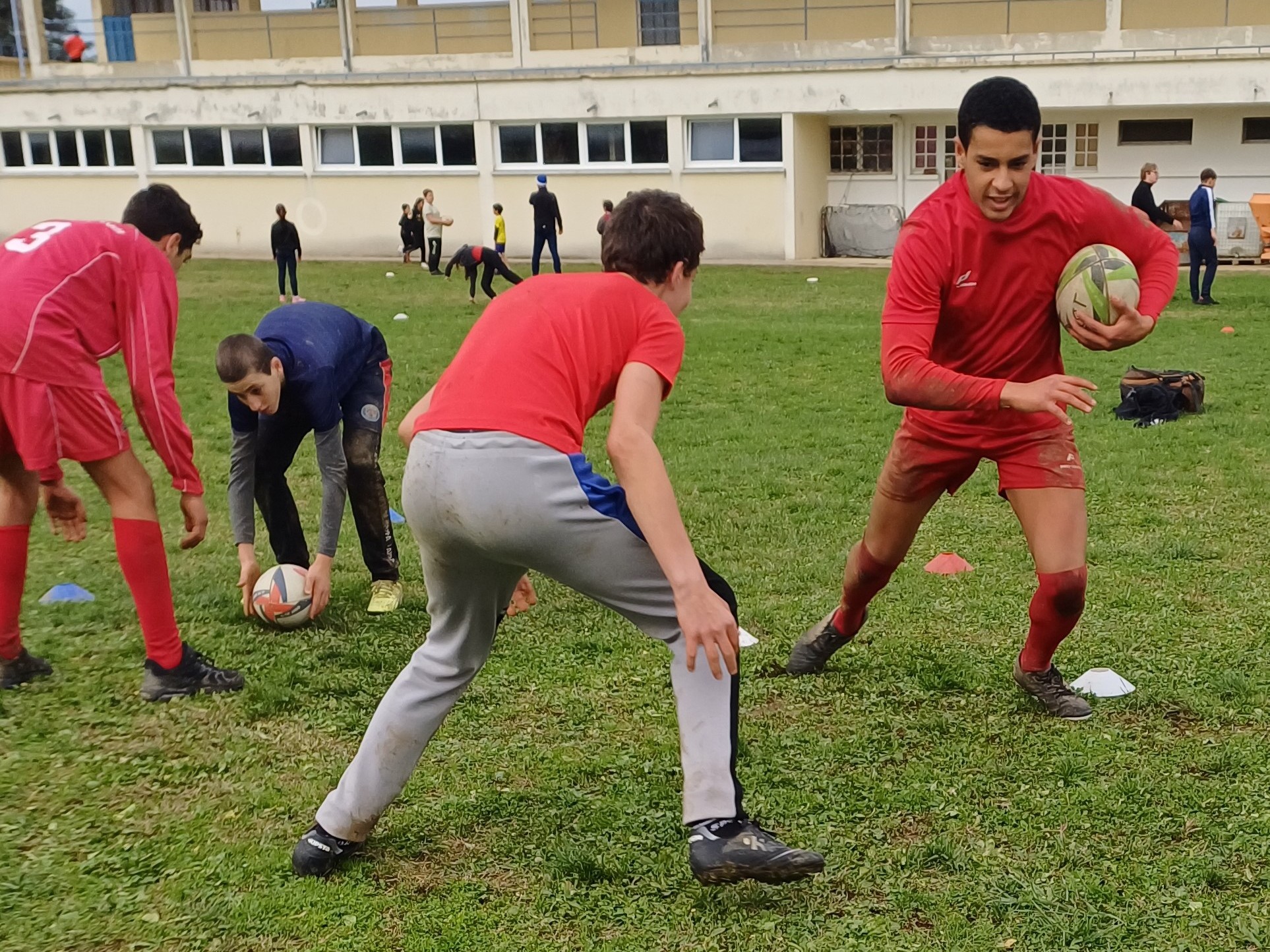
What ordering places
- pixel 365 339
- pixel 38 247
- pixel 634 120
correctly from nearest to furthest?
pixel 38 247 < pixel 365 339 < pixel 634 120

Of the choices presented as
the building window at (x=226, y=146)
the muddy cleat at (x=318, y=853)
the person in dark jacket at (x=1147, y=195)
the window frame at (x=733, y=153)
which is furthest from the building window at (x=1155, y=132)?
the muddy cleat at (x=318, y=853)

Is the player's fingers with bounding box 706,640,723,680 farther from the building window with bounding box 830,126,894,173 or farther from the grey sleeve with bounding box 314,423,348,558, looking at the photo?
the building window with bounding box 830,126,894,173

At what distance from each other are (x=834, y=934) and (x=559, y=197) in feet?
94.9

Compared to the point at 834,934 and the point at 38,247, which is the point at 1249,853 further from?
the point at 38,247

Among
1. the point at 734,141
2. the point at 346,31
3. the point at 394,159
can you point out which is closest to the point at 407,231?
the point at 394,159

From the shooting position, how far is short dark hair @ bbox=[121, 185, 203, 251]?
16.6 feet

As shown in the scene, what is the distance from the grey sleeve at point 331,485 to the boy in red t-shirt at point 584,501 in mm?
1735

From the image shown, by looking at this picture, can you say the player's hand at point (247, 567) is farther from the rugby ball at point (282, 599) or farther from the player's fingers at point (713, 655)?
the player's fingers at point (713, 655)

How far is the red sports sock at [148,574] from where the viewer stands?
4957mm

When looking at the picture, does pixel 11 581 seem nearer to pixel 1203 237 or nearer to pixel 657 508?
pixel 657 508

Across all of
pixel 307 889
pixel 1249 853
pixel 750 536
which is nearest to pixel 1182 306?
pixel 750 536

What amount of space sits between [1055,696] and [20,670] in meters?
4.14

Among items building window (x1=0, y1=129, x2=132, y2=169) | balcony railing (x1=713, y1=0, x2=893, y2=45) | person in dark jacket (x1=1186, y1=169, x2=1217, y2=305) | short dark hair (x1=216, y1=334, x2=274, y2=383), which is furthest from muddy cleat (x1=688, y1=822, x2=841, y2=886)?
building window (x1=0, y1=129, x2=132, y2=169)

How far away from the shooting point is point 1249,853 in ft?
12.1
